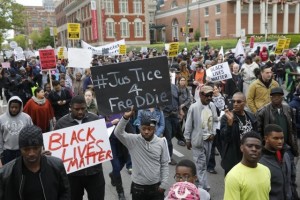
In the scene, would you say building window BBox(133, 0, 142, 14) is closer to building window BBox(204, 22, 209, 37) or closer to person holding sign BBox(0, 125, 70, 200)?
building window BBox(204, 22, 209, 37)

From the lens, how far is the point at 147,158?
397 centimetres

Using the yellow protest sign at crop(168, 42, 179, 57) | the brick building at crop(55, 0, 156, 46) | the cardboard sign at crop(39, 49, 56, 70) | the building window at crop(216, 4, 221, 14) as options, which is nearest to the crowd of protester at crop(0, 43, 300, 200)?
the cardboard sign at crop(39, 49, 56, 70)

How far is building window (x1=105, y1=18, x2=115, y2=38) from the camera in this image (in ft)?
191

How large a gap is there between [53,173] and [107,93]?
1.19 m

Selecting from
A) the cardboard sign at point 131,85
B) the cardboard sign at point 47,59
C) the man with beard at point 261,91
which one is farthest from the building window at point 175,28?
the cardboard sign at point 131,85

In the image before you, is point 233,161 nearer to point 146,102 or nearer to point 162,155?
point 162,155

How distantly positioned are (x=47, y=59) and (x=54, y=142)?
7232mm

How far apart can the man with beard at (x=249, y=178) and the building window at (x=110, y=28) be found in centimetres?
5696

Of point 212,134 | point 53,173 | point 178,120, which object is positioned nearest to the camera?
point 53,173

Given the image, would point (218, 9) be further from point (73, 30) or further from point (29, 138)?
point (29, 138)

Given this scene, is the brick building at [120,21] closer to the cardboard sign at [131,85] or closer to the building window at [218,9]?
the building window at [218,9]

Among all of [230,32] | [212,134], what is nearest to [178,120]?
[212,134]

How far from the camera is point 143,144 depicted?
13.0 ft

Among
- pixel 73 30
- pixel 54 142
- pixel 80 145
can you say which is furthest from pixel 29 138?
pixel 73 30
